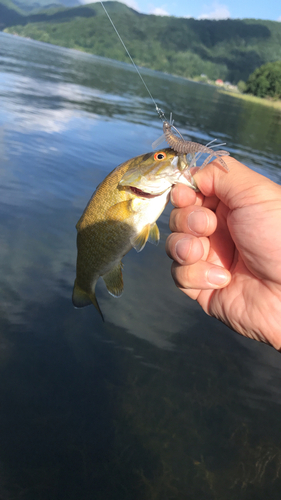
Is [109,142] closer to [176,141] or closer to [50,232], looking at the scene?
[50,232]

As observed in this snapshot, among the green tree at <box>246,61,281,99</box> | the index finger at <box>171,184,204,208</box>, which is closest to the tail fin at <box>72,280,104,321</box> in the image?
the index finger at <box>171,184,204,208</box>

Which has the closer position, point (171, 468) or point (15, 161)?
point (171, 468)

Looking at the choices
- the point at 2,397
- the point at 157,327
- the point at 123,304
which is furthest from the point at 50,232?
the point at 2,397

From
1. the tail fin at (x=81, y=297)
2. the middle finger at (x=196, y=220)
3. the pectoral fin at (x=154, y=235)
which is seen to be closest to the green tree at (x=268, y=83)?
the middle finger at (x=196, y=220)

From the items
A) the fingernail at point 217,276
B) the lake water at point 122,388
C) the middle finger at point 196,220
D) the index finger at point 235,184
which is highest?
the index finger at point 235,184

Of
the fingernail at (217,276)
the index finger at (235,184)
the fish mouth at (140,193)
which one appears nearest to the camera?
the index finger at (235,184)

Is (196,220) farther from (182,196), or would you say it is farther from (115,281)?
(115,281)

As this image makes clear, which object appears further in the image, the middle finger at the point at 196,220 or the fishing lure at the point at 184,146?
the middle finger at the point at 196,220

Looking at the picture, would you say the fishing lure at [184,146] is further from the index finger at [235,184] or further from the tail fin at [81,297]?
the tail fin at [81,297]

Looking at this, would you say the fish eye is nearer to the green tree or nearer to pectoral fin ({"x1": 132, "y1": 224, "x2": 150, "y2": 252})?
pectoral fin ({"x1": 132, "y1": 224, "x2": 150, "y2": 252})
